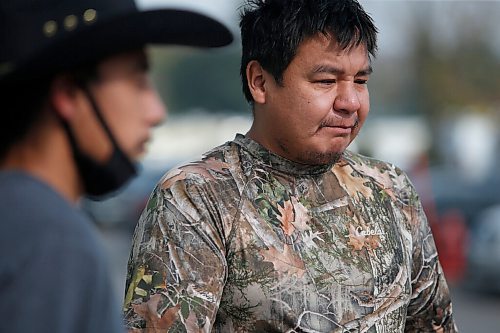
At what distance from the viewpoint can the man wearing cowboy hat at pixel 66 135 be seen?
1.88m

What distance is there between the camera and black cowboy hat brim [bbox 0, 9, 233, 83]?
2.02 m

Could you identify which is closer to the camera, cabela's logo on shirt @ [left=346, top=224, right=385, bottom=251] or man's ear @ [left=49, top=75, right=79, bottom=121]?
man's ear @ [left=49, top=75, right=79, bottom=121]

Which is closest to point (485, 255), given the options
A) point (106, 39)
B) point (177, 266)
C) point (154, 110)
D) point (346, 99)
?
point (346, 99)

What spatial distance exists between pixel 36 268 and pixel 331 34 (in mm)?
1681

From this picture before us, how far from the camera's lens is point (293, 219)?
10.7 ft

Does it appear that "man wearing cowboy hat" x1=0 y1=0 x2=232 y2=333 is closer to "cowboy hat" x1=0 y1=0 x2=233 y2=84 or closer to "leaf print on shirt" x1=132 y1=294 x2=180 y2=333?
"cowboy hat" x1=0 y1=0 x2=233 y2=84

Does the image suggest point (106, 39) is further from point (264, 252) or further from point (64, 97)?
point (264, 252)

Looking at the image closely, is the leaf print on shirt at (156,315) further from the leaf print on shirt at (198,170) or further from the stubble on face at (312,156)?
the stubble on face at (312,156)

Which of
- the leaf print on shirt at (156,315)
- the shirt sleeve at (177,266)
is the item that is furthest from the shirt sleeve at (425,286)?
the leaf print on shirt at (156,315)

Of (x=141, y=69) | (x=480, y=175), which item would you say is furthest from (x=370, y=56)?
(x=480, y=175)

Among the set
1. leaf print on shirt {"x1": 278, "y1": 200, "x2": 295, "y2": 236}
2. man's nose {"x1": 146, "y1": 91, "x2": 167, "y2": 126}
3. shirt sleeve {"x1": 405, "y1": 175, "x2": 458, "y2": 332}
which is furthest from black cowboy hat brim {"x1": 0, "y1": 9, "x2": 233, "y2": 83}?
shirt sleeve {"x1": 405, "y1": 175, "x2": 458, "y2": 332}

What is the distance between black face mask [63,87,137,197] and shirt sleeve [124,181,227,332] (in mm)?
956

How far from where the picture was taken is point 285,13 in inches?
134

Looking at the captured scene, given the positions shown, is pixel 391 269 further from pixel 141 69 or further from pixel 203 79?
pixel 203 79
